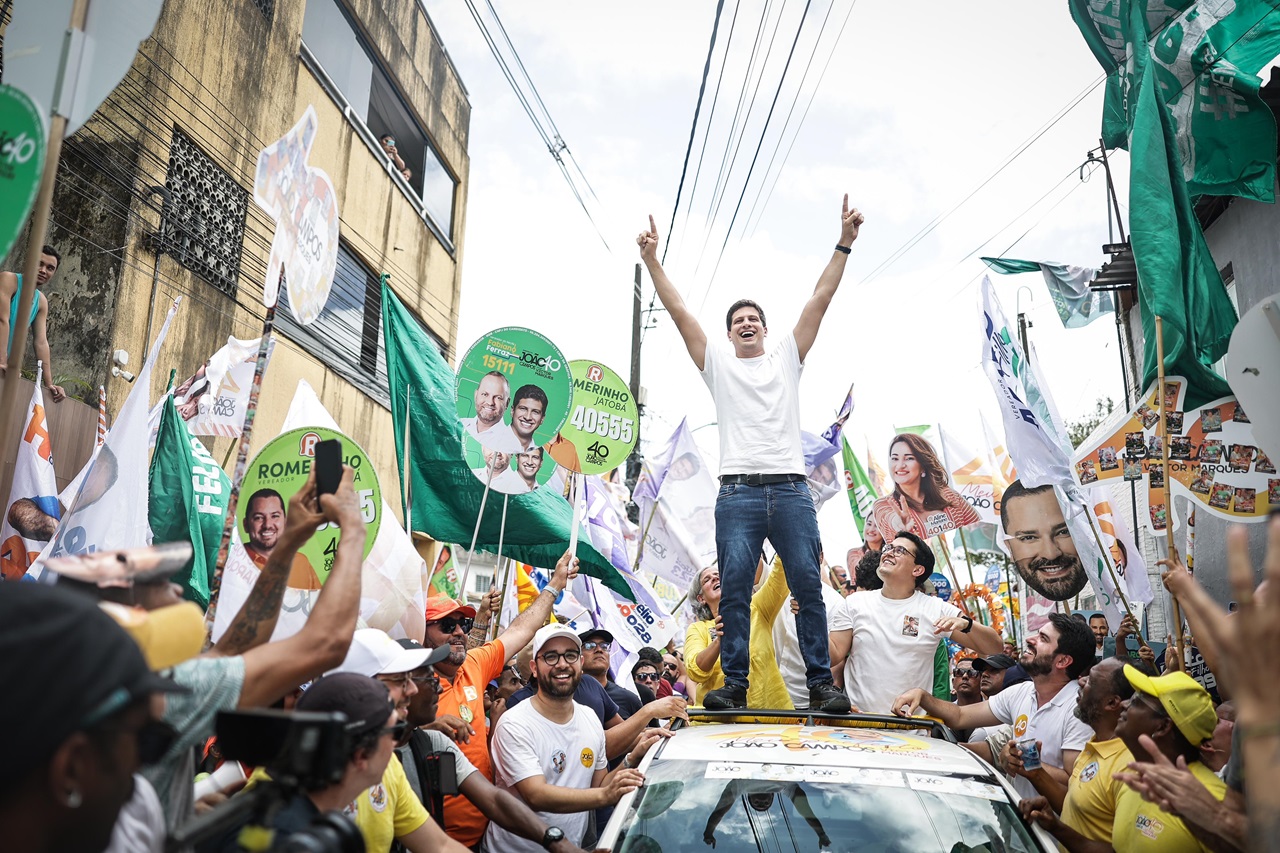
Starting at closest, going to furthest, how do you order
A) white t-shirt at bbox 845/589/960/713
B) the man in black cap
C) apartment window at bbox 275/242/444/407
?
the man in black cap → white t-shirt at bbox 845/589/960/713 → apartment window at bbox 275/242/444/407

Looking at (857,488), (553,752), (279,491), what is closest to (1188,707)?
(553,752)

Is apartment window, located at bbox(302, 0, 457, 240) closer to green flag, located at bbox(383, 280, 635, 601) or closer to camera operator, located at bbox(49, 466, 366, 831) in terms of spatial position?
green flag, located at bbox(383, 280, 635, 601)

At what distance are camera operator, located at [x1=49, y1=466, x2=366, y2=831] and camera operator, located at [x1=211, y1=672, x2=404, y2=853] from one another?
0.76 feet

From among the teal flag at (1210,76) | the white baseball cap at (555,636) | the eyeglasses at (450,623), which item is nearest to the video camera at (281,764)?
the white baseball cap at (555,636)

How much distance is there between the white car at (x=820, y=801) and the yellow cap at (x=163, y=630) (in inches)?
75.9

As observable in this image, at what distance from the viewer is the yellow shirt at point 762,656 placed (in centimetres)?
528

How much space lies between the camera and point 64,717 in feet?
4.60

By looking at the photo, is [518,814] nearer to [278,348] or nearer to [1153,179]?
[1153,179]

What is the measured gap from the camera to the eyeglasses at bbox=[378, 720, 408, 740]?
2654 millimetres

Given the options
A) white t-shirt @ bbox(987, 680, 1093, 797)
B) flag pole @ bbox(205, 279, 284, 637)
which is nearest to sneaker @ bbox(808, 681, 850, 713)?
white t-shirt @ bbox(987, 680, 1093, 797)

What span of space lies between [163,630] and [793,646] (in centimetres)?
428

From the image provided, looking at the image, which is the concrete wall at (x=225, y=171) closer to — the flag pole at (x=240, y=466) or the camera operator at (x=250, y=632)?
the flag pole at (x=240, y=466)

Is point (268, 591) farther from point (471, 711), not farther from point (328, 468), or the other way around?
point (471, 711)

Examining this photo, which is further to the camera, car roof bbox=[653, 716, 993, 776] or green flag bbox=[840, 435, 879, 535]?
green flag bbox=[840, 435, 879, 535]
